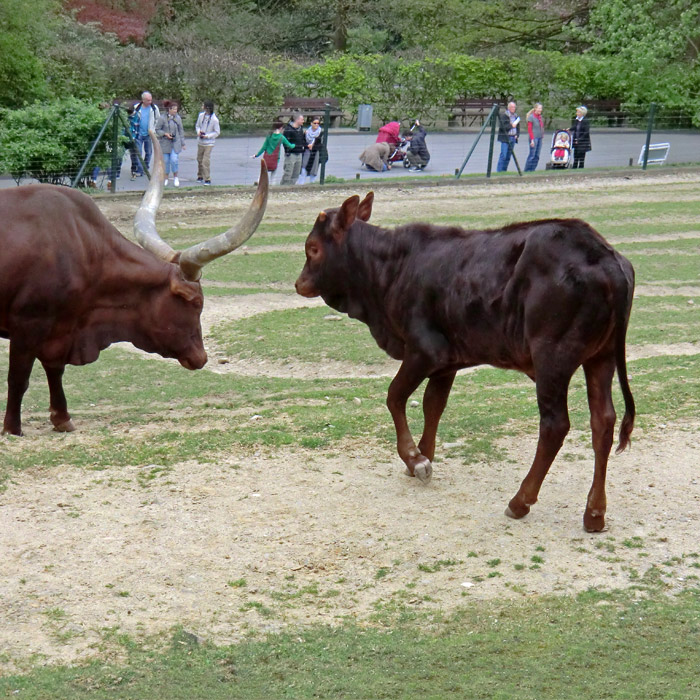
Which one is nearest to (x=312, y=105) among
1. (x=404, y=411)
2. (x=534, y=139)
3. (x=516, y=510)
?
(x=534, y=139)

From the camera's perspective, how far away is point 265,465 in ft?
24.6

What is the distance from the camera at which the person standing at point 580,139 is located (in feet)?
90.1

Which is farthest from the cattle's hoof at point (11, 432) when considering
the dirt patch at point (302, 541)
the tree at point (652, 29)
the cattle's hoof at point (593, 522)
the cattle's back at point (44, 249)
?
the tree at point (652, 29)

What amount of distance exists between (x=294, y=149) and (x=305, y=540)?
1784 cm

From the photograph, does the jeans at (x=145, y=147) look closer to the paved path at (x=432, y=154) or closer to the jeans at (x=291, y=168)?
the paved path at (x=432, y=154)

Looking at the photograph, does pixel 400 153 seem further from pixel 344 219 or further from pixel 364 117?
pixel 344 219

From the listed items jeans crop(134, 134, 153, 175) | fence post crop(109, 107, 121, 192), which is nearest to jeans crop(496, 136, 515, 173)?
jeans crop(134, 134, 153, 175)

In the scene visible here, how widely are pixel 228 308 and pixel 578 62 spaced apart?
27.4 metres

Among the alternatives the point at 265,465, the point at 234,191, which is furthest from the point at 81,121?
the point at 265,465

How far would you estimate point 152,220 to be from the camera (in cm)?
894

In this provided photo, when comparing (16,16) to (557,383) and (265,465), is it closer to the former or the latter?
(265,465)

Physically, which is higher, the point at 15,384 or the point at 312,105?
the point at 312,105

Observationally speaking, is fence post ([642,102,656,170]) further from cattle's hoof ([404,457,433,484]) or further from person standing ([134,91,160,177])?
cattle's hoof ([404,457,433,484])

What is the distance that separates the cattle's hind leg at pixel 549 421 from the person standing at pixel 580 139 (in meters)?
22.2
